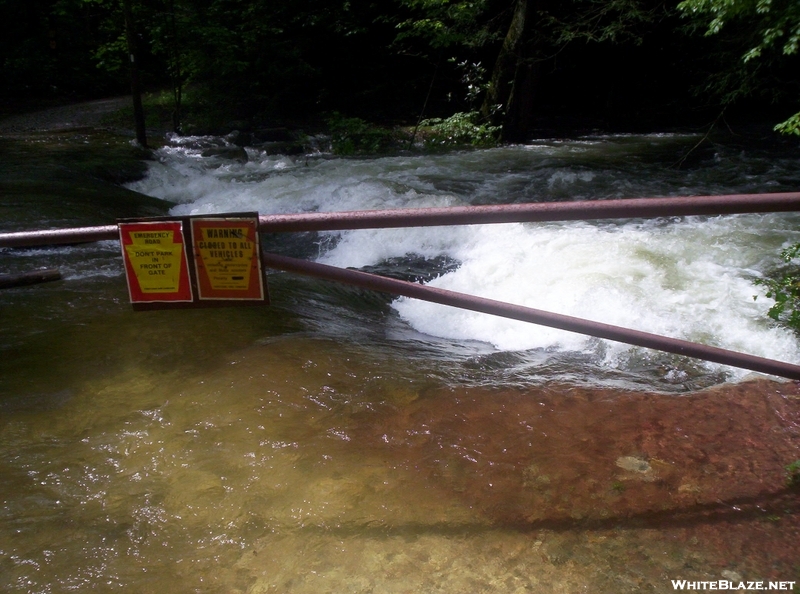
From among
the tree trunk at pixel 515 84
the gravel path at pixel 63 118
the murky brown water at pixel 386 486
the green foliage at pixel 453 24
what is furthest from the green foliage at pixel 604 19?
the gravel path at pixel 63 118

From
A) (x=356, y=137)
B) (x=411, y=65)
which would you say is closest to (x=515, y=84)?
(x=356, y=137)

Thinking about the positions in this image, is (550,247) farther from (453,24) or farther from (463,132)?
(453,24)

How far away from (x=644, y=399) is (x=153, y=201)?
873cm

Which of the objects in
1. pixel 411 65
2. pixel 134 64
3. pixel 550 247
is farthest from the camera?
pixel 411 65

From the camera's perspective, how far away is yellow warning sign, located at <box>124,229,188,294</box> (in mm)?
2492

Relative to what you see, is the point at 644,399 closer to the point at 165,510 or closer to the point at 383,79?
the point at 165,510

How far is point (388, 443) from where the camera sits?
2.86 meters

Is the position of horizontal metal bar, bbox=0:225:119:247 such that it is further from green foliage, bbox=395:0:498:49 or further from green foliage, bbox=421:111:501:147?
green foliage, bbox=395:0:498:49

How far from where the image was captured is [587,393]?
3379 millimetres

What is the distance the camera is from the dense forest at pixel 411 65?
14.8m

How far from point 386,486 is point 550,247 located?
449 cm

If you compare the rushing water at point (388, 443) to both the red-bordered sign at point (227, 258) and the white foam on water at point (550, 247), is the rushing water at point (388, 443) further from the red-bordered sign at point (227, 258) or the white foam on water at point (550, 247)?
the red-bordered sign at point (227, 258)

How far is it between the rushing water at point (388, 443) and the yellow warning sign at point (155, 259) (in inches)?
31.6

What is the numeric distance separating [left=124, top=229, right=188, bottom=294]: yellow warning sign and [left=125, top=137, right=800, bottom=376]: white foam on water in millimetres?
2940
